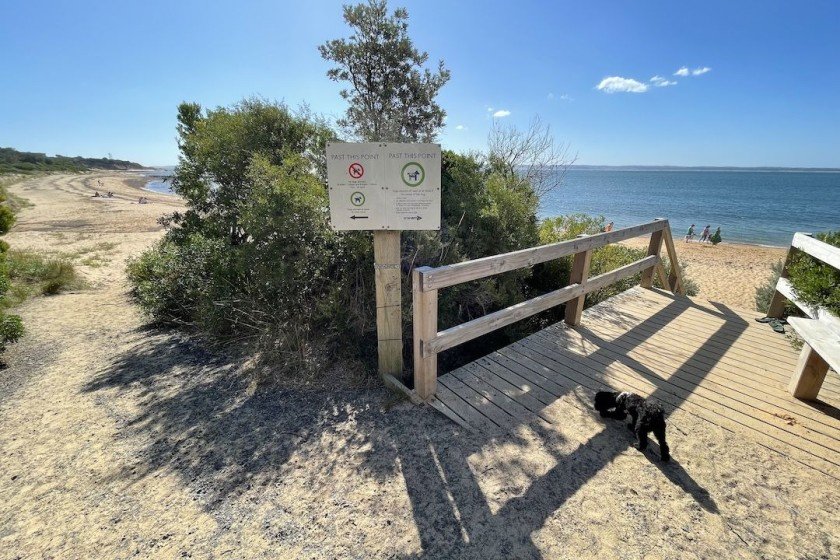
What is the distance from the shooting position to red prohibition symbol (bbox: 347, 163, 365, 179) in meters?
3.00

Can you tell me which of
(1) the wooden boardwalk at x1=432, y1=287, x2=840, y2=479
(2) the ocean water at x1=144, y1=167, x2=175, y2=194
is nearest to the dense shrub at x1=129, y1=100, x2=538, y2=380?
(2) the ocean water at x1=144, y1=167, x2=175, y2=194

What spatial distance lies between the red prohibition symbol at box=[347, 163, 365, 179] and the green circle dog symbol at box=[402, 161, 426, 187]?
0.35 meters

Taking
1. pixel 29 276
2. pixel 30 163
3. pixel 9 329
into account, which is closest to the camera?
pixel 9 329

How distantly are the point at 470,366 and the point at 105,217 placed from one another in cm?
2574

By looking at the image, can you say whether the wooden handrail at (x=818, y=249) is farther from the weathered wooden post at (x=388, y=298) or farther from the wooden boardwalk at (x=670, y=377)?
the weathered wooden post at (x=388, y=298)

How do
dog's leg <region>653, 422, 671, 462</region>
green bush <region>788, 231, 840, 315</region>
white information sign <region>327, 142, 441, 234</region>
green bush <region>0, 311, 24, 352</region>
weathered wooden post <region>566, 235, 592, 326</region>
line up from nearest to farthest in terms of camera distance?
dog's leg <region>653, 422, 671, 462</region>
white information sign <region>327, 142, 441, 234</region>
green bush <region>788, 231, 840, 315</region>
weathered wooden post <region>566, 235, 592, 326</region>
green bush <region>0, 311, 24, 352</region>

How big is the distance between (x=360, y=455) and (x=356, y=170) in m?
2.28

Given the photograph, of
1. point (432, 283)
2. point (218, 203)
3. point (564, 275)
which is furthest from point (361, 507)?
point (218, 203)

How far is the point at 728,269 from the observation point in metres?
17.0

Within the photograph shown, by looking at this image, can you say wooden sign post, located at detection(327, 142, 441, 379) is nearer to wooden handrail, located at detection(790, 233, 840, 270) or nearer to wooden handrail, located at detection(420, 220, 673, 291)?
wooden handrail, located at detection(420, 220, 673, 291)

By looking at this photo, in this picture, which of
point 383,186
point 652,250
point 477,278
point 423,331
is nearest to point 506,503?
point 423,331

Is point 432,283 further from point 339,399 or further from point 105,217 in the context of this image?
point 105,217

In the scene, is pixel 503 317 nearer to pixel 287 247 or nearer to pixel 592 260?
pixel 287 247

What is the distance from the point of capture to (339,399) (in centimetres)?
348
